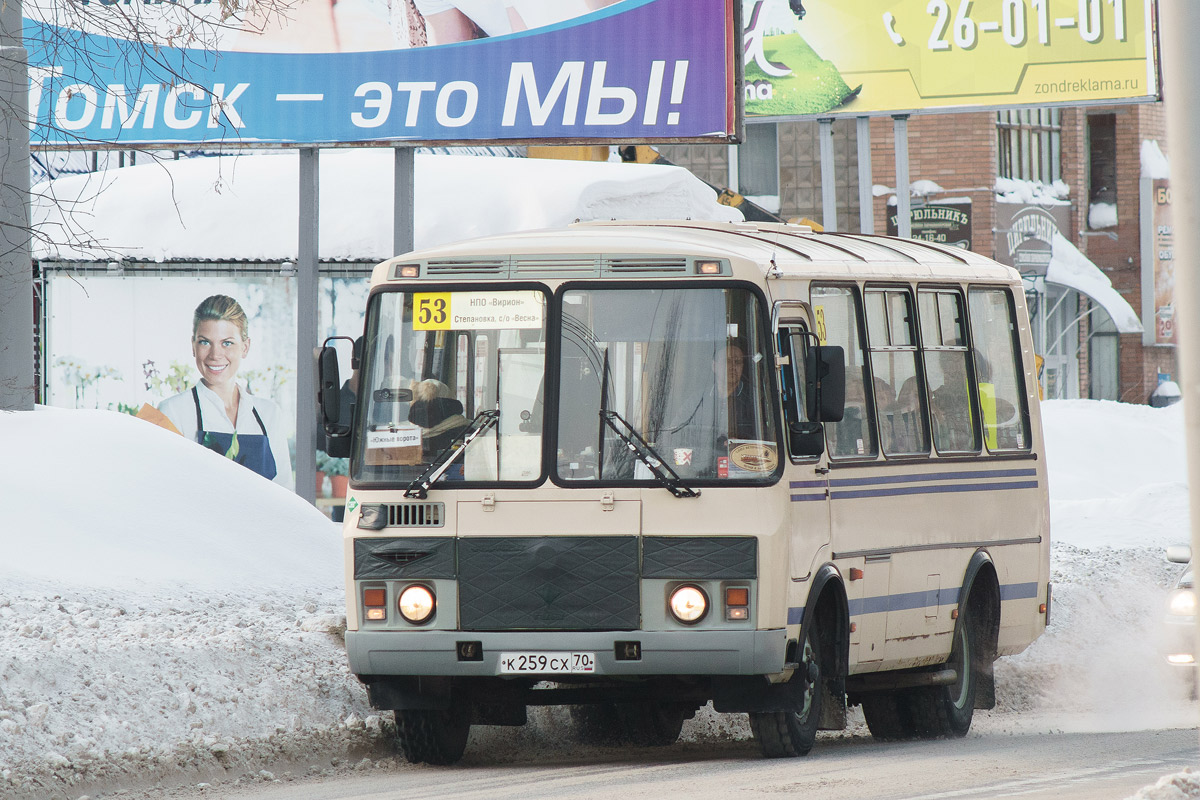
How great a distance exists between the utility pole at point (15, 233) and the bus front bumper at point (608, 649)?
233 inches

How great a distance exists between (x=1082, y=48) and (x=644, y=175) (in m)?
7.53

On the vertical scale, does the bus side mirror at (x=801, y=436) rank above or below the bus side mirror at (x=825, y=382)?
below

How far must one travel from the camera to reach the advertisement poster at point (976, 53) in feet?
89.1

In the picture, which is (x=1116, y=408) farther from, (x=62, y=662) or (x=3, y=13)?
(x=62, y=662)

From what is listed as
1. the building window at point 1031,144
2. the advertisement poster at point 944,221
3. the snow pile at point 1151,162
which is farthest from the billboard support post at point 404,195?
the snow pile at point 1151,162

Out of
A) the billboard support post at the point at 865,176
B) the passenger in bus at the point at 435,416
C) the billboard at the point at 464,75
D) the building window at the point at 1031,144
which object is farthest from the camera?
the building window at the point at 1031,144

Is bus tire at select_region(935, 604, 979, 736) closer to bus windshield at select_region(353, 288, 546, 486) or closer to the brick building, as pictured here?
bus windshield at select_region(353, 288, 546, 486)

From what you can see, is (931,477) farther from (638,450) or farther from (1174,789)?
(1174,789)

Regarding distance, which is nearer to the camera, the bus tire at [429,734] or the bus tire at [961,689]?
the bus tire at [429,734]

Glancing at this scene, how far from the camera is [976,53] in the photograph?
27.4m

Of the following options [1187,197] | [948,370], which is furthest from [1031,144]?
[1187,197]

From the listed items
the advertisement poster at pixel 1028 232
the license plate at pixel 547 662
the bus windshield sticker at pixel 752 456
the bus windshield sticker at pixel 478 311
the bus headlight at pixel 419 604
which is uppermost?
the advertisement poster at pixel 1028 232

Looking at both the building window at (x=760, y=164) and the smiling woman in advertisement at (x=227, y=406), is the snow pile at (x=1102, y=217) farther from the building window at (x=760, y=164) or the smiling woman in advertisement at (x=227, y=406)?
the smiling woman in advertisement at (x=227, y=406)

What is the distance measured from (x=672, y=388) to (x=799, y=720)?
1835mm
